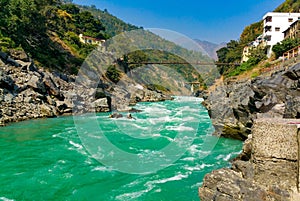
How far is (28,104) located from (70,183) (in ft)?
36.6

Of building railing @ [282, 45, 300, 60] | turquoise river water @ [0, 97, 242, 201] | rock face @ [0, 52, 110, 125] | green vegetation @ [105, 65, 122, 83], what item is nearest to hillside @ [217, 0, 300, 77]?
building railing @ [282, 45, 300, 60]

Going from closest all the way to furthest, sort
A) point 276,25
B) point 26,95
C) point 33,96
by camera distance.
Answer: point 26,95, point 33,96, point 276,25

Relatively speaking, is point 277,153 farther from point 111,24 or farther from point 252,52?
point 111,24

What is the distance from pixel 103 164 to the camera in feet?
25.8

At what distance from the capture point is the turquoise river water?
5.92 meters

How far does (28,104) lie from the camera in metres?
16.0

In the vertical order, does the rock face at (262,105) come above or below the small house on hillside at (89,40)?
below

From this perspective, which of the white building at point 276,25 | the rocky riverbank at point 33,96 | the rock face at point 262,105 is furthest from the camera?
the white building at point 276,25

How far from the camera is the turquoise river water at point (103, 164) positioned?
592 cm

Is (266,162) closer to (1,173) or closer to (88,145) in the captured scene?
(1,173)

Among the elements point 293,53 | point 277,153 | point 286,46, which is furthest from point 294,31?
point 277,153

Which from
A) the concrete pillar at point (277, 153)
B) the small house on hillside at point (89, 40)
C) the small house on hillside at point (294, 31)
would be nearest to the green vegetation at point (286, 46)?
the small house on hillside at point (294, 31)

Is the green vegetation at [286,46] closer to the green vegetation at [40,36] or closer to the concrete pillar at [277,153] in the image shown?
the green vegetation at [40,36]

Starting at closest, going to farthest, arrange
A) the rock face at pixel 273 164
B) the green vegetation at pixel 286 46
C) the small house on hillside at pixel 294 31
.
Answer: the rock face at pixel 273 164 → the green vegetation at pixel 286 46 → the small house on hillside at pixel 294 31
